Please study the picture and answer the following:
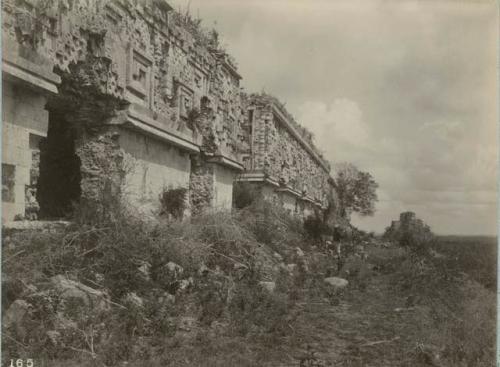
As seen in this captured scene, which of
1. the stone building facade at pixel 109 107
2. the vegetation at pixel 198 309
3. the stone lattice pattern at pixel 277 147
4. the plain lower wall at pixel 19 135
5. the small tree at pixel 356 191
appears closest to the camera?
the vegetation at pixel 198 309

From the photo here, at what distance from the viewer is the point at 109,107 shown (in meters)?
7.39

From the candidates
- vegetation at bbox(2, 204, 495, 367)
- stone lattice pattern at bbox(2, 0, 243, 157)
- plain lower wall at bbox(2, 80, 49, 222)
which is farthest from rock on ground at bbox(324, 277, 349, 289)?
plain lower wall at bbox(2, 80, 49, 222)

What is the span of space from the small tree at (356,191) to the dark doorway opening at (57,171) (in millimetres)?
41803

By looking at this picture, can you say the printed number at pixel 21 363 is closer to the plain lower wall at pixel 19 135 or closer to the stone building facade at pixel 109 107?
the plain lower wall at pixel 19 135

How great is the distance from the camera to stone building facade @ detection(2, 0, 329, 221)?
5.41 metres

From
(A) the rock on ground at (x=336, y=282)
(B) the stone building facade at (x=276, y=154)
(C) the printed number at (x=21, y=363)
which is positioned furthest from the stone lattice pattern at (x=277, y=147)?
(C) the printed number at (x=21, y=363)

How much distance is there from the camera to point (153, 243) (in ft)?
21.2

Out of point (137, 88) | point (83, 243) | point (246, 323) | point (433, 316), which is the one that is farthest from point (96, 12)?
point (433, 316)

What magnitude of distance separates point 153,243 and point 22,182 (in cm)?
198

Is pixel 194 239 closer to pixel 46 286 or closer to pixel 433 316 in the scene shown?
pixel 46 286

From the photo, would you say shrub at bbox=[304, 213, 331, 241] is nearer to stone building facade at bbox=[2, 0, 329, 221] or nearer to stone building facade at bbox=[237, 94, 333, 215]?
stone building facade at bbox=[237, 94, 333, 215]

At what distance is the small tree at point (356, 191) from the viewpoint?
4862 centimetres

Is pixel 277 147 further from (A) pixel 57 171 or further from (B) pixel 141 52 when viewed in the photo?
(A) pixel 57 171

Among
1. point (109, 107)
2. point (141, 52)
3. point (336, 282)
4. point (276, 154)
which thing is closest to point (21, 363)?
point (109, 107)
